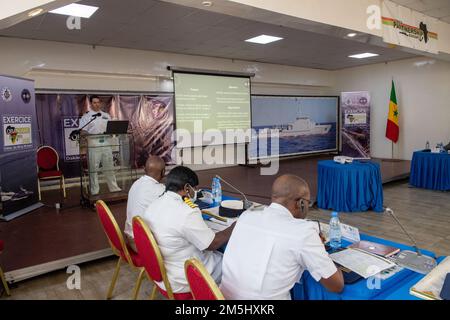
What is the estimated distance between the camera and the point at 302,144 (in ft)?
33.9

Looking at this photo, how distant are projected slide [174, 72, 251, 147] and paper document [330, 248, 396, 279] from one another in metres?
6.02

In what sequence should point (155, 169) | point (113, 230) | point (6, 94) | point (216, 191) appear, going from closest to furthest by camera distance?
point (113, 230), point (155, 169), point (216, 191), point (6, 94)

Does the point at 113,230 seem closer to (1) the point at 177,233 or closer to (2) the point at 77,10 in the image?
(1) the point at 177,233

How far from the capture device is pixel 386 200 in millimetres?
5633

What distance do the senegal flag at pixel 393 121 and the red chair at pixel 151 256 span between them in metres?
9.11

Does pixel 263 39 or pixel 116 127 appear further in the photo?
pixel 263 39

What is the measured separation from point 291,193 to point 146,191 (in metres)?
1.38

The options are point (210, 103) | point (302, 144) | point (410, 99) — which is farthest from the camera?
point (302, 144)

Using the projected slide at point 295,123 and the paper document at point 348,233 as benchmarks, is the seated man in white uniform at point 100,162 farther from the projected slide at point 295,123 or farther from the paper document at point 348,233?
the projected slide at point 295,123

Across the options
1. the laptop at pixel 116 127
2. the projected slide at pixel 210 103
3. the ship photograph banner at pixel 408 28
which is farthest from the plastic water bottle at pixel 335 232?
the projected slide at pixel 210 103

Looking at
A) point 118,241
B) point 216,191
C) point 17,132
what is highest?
point 17,132

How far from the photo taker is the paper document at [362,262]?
1518mm

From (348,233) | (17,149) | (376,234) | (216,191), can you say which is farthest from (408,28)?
(17,149)

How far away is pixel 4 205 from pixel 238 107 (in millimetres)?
5468
